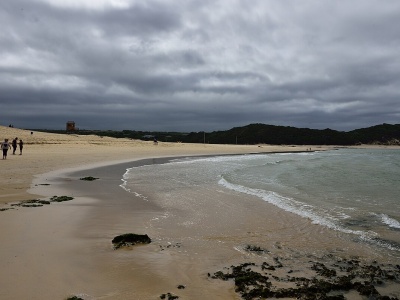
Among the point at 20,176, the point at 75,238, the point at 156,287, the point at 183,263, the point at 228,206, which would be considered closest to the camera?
the point at 156,287

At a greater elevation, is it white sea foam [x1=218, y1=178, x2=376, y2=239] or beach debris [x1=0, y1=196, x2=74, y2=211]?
beach debris [x1=0, y1=196, x2=74, y2=211]

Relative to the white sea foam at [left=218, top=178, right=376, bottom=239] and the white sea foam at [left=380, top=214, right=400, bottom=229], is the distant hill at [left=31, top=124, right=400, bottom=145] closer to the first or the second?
the white sea foam at [left=218, top=178, right=376, bottom=239]

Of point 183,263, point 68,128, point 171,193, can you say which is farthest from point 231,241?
point 68,128

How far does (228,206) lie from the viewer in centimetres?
1138

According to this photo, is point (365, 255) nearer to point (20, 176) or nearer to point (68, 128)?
point (20, 176)

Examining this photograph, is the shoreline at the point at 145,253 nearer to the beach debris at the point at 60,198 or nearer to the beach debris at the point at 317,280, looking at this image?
the beach debris at the point at 317,280

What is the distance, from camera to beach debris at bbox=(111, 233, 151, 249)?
6.80 m

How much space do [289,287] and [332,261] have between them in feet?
5.55

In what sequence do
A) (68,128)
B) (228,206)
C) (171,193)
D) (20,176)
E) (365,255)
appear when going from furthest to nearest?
(68,128)
(20,176)
(171,193)
(228,206)
(365,255)

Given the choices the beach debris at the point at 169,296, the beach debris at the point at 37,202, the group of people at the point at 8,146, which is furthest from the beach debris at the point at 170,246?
the group of people at the point at 8,146

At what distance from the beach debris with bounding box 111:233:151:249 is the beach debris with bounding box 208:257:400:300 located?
6.73ft

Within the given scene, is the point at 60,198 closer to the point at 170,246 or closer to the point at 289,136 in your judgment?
the point at 170,246

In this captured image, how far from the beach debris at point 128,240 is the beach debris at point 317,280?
2051mm

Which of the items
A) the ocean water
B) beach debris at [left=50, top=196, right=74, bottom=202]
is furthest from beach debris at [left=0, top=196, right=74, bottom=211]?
the ocean water
